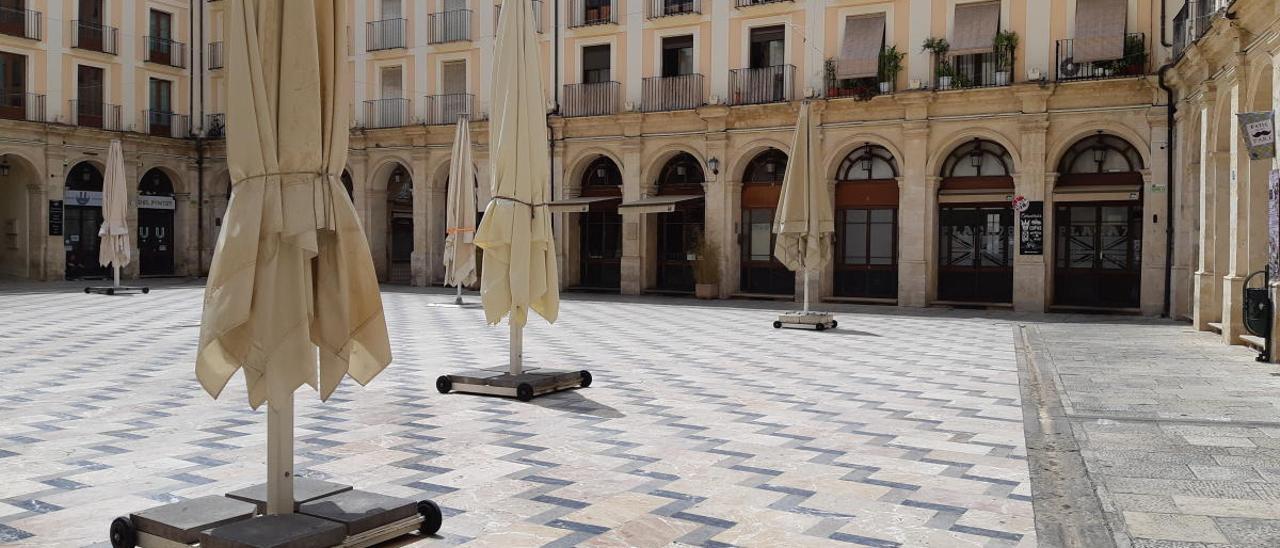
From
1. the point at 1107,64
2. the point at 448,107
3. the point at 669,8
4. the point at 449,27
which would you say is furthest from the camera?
the point at 449,27

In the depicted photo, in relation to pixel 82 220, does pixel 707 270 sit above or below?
below

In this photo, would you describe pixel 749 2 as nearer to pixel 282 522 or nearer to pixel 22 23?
→ pixel 22 23

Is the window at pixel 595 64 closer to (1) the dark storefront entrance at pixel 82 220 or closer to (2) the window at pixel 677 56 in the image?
(2) the window at pixel 677 56

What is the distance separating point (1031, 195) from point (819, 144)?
246 inches

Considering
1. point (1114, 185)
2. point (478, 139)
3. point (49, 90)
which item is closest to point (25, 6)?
point (49, 90)

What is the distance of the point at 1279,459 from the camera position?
6.13 meters

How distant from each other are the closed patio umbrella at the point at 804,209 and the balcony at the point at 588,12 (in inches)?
479

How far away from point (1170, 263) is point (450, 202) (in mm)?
14156

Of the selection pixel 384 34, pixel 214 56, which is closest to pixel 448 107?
pixel 384 34

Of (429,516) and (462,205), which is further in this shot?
(462,205)

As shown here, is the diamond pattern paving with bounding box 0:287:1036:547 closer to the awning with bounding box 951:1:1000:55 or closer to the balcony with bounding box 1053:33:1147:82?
the balcony with bounding box 1053:33:1147:82

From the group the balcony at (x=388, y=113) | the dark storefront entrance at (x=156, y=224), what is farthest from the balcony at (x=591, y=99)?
the dark storefront entrance at (x=156, y=224)

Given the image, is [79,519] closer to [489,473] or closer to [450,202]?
[489,473]

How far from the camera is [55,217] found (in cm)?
3002
